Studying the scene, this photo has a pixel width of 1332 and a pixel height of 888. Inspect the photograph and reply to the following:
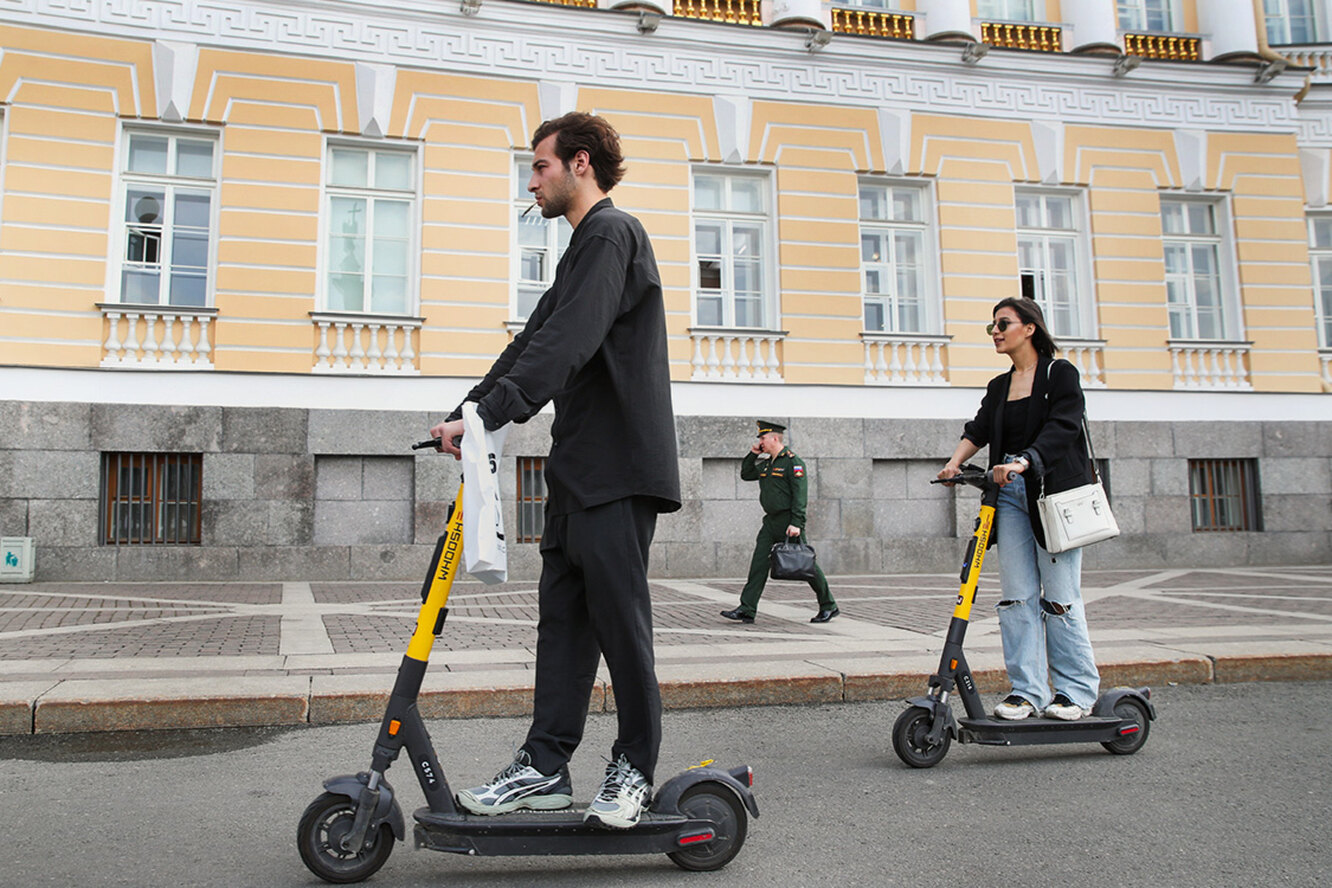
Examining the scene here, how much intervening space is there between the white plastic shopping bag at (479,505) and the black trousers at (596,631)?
250 millimetres

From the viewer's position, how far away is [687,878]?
281 cm

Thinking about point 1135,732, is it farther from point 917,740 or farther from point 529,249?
point 529,249

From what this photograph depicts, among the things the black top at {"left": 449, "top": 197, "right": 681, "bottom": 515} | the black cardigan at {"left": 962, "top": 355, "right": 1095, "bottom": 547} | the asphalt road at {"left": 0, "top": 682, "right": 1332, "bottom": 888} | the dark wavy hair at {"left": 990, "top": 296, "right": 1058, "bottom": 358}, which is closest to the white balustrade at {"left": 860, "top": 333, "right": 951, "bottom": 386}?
the asphalt road at {"left": 0, "top": 682, "right": 1332, "bottom": 888}

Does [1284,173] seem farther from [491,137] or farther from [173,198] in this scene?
[173,198]

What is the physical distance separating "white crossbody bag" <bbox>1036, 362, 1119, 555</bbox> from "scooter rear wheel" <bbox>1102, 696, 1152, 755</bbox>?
735 mm

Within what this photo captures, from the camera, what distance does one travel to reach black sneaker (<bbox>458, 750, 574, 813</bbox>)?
280 cm

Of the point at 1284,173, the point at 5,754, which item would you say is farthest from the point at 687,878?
the point at 1284,173

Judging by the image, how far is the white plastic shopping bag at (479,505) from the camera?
266cm

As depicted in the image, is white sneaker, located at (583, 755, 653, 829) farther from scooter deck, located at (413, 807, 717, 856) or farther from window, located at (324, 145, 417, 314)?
window, located at (324, 145, 417, 314)

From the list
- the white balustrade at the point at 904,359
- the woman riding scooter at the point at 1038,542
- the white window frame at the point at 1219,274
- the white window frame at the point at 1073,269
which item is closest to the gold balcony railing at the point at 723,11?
the white window frame at the point at 1073,269

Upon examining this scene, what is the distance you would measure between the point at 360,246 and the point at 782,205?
565cm

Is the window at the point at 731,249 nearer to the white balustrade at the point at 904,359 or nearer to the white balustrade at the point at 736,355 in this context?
the white balustrade at the point at 736,355

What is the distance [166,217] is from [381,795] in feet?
36.8

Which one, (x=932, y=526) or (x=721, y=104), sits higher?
(x=721, y=104)
